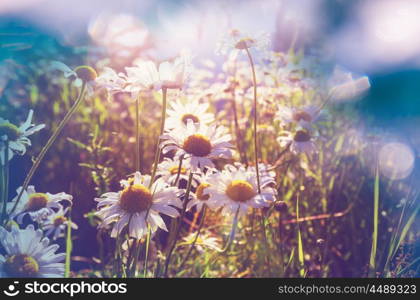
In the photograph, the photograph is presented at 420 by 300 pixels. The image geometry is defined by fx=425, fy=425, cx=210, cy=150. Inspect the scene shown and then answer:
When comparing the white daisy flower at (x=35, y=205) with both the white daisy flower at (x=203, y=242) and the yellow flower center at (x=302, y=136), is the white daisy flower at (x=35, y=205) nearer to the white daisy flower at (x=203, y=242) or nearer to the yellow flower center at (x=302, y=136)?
the white daisy flower at (x=203, y=242)

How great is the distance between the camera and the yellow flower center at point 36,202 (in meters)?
0.80

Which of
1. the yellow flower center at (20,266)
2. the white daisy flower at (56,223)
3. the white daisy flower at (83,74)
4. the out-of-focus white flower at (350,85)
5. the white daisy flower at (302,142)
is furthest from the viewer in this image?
the out-of-focus white flower at (350,85)

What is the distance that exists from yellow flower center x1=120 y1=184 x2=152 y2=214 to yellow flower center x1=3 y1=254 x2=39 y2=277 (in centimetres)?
16

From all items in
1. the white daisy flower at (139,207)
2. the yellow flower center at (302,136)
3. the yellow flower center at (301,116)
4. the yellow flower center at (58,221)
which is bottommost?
the white daisy flower at (139,207)

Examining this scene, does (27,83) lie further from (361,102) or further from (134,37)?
(361,102)

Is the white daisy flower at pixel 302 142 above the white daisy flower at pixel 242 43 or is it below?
below

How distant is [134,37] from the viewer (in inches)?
83.8

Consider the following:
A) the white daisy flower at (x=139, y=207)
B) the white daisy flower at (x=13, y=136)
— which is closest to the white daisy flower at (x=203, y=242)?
the white daisy flower at (x=139, y=207)

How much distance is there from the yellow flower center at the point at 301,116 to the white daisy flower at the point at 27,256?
0.65m

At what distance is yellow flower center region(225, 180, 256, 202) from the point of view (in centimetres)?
72

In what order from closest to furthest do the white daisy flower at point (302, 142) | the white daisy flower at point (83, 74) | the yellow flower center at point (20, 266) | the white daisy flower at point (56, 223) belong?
1. the yellow flower center at point (20, 266)
2. the white daisy flower at point (83, 74)
3. the white daisy flower at point (56, 223)
4. the white daisy flower at point (302, 142)

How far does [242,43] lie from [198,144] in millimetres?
369

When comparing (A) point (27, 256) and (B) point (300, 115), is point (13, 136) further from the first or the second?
(B) point (300, 115)

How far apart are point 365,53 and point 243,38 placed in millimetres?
728
